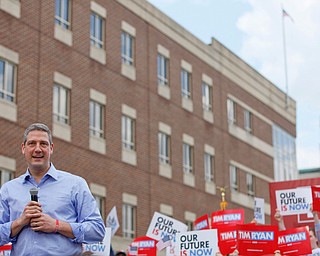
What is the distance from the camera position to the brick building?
1061 inches

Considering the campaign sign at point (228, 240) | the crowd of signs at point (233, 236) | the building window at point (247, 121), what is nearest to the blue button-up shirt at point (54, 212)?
the crowd of signs at point (233, 236)

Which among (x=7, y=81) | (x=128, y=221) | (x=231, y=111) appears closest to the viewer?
(x=7, y=81)

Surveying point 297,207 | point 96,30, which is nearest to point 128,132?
point 96,30

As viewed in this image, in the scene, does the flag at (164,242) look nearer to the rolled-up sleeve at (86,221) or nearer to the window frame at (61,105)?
the rolled-up sleeve at (86,221)

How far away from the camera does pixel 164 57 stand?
36.6 metres

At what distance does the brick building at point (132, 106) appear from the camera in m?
26.9

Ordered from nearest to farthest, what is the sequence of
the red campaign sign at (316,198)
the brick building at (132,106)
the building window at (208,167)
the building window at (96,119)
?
the red campaign sign at (316,198), the brick building at (132,106), the building window at (96,119), the building window at (208,167)

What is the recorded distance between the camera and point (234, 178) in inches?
1655

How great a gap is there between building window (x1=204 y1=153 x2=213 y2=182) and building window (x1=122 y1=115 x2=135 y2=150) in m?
7.08

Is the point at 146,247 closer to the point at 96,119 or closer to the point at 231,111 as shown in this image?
the point at 96,119

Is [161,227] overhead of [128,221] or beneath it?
beneath

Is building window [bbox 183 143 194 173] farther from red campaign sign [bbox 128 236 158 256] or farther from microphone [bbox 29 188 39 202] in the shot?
microphone [bbox 29 188 39 202]

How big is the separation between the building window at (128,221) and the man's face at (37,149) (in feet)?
86.8

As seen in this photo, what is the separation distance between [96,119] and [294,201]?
50.1ft
